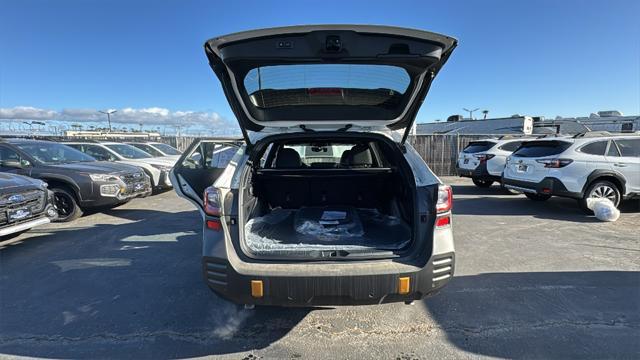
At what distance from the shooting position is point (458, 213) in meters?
6.98

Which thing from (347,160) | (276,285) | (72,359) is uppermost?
(347,160)

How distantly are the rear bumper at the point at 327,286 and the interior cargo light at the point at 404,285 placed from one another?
15 mm

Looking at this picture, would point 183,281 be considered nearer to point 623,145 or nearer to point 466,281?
point 466,281

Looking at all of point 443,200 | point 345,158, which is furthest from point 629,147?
point 443,200

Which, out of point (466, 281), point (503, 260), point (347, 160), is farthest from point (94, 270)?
point (503, 260)

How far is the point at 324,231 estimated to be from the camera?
312cm

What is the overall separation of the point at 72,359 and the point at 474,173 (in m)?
10.1

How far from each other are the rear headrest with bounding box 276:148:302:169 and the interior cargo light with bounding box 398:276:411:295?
7.13 feet

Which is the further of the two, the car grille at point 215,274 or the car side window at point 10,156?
the car side window at point 10,156

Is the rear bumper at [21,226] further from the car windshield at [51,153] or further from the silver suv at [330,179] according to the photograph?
the silver suv at [330,179]

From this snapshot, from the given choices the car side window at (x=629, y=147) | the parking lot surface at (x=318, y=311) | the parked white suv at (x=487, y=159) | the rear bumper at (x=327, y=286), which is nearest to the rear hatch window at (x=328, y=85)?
the rear bumper at (x=327, y=286)

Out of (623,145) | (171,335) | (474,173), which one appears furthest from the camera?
(474,173)

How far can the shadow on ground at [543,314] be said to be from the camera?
2521mm

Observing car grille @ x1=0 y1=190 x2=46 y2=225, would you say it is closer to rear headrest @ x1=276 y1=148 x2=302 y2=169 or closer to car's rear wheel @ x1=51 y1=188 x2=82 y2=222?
car's rear wheel @ x1=51 y1=188 x2=82 y2=222
